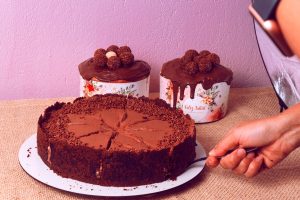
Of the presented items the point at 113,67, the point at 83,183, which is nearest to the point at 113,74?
the point at 113,67

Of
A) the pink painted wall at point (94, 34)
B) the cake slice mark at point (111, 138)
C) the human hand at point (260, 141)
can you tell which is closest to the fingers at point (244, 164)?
the human hand at point (260, 141)

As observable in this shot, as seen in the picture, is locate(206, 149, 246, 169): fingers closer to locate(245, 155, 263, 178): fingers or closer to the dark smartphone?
locate(245, 155, 263, 178): fingers

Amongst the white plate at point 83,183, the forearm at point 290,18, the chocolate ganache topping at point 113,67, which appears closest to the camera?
the forearm at point 290,18

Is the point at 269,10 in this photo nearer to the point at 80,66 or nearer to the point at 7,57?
the point at 80,66

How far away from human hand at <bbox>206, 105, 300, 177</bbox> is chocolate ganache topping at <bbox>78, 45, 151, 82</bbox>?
0.32 m

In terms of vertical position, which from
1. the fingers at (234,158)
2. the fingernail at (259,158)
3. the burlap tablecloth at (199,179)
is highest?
the fingers at (234,158)

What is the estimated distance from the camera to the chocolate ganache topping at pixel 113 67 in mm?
1153

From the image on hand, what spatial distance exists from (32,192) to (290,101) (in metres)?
0.62

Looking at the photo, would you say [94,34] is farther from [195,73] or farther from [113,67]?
[195,73]

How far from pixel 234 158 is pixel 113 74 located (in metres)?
0.37

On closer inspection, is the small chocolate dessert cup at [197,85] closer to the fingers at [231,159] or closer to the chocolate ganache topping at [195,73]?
the chocolate ganache topping at [195,73]

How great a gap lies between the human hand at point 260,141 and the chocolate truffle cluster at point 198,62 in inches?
10.3

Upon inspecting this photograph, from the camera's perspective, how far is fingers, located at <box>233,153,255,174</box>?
919 mm

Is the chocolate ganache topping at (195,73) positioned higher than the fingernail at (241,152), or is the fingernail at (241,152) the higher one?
the chocolate ganache topping at (195,73)
